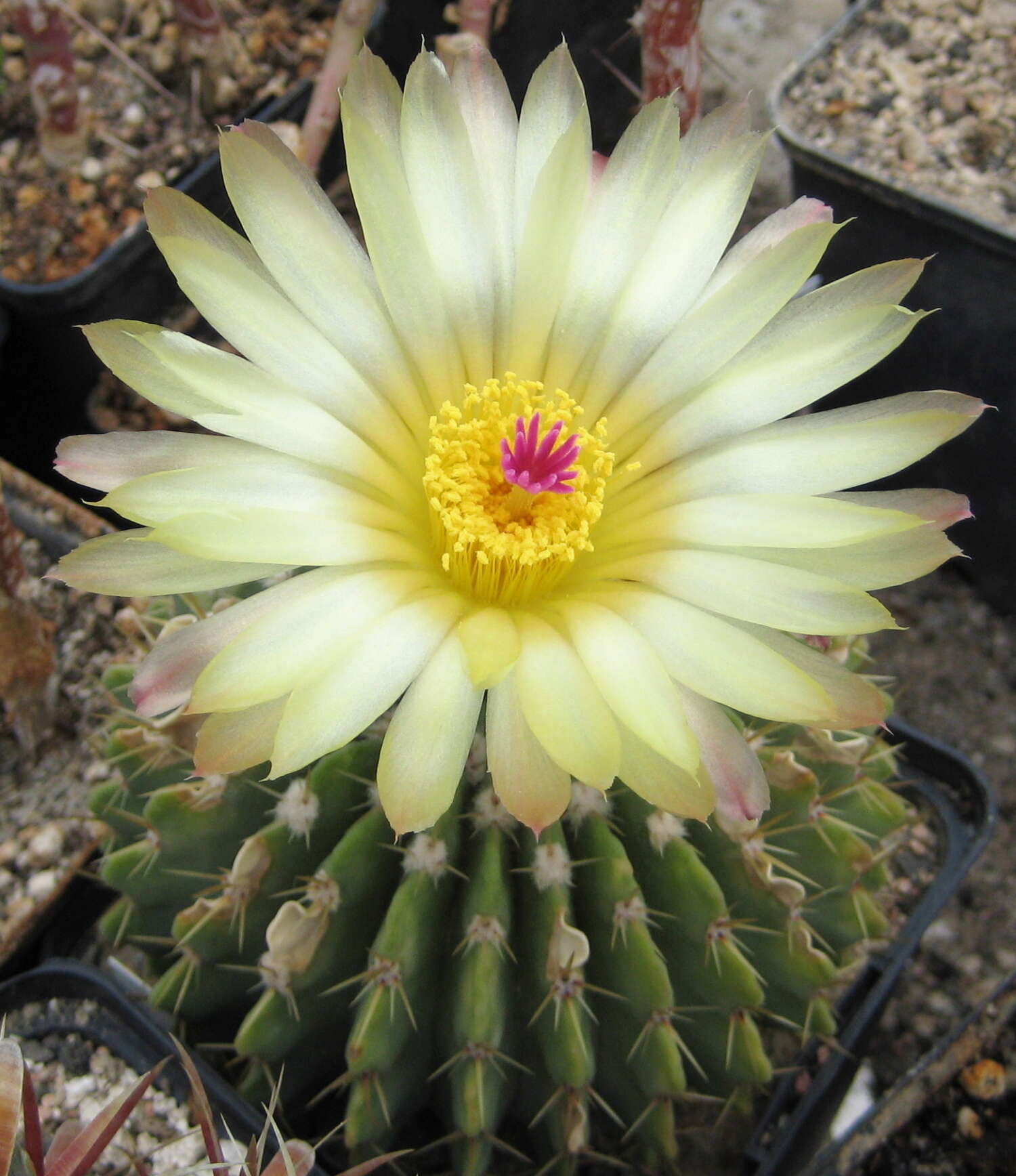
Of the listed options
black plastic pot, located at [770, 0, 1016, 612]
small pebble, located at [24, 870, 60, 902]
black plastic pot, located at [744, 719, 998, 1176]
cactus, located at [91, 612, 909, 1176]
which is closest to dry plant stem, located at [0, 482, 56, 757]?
small pebble, located at [24, 870, 60, 902]

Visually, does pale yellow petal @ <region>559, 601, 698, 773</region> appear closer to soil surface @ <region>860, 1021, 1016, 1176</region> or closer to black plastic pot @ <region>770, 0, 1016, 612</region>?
soil surface @ <region>860, 1021, 1016, 1176</region>

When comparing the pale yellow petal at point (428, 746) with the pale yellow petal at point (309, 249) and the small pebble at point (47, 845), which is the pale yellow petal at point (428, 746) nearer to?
the pale yellow petal at point (309, 249)

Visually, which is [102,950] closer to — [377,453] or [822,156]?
[377,453]

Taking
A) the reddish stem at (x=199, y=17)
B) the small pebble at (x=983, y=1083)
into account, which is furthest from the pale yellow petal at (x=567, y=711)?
the reddish stem at (x=199, y=17)

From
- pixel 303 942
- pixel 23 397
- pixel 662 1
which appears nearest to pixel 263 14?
pixel 23 397

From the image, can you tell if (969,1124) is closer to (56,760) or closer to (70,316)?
(56,760)
